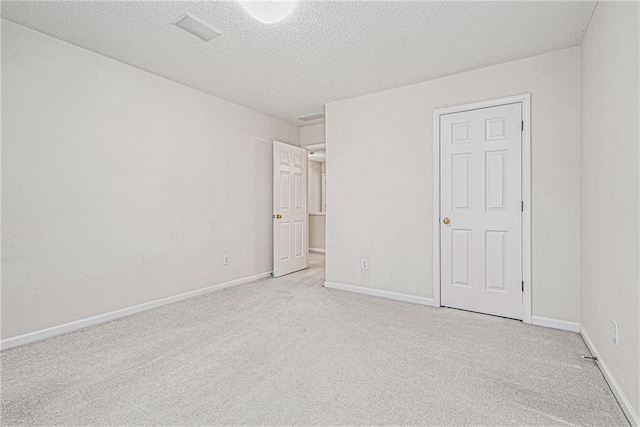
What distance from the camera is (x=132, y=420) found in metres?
1.56

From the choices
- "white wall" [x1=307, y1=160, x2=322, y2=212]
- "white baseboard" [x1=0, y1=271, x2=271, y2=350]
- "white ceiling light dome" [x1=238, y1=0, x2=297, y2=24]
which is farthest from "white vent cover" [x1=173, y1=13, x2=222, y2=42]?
"white wall" [x1=307, y1=160, x2=322, y2=212]

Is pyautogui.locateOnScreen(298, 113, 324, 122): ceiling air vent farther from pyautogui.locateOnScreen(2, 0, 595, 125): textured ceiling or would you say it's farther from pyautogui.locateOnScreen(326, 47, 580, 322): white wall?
pyautogui.locateOnScreen(2, 0, 595, 125): textured ceiling

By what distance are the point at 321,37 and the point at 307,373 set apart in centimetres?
250

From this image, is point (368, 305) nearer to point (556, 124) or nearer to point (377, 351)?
point (377, 351)

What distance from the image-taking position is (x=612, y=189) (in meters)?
1.82

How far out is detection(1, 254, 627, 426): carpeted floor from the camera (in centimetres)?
160

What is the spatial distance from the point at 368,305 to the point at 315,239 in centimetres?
414

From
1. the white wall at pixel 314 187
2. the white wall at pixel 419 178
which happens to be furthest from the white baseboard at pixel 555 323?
the white wall at pixel 314 187

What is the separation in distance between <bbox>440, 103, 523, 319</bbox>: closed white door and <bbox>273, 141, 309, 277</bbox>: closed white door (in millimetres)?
2377

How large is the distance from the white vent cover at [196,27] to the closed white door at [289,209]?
2209 mm

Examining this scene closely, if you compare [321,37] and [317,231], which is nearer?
[321,37]

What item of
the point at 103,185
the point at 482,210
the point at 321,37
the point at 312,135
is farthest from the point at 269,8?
the point at 312,135

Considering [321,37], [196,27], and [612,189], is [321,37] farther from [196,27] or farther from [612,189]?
[612,189]

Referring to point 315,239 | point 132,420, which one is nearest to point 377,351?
point 132,420
